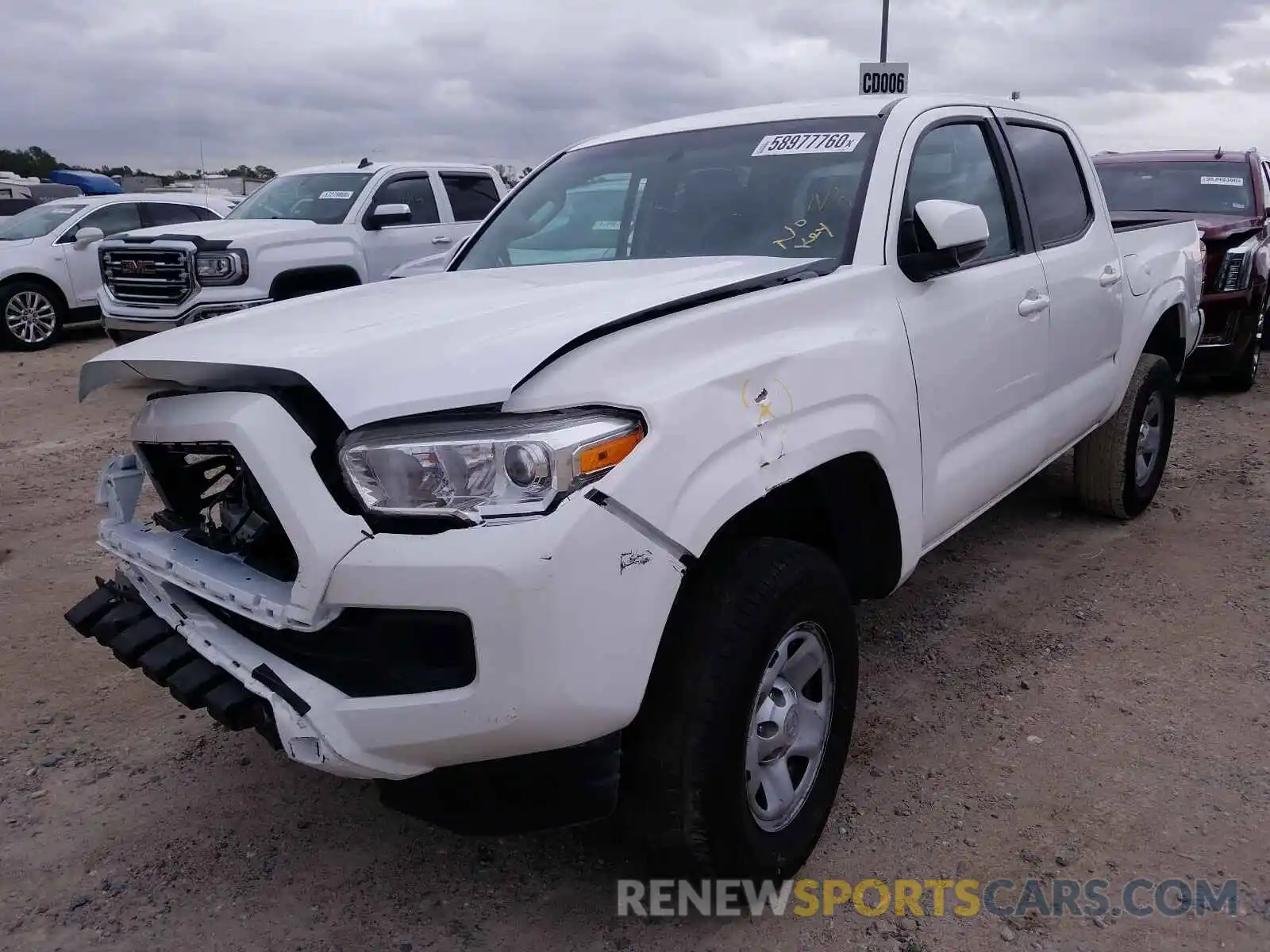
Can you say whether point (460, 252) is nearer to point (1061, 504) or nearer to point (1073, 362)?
point (1073, 362)

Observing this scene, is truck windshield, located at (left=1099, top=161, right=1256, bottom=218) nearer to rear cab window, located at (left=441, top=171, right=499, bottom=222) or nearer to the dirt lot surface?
the dirt lot surface

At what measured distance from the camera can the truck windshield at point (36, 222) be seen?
12.0 meters

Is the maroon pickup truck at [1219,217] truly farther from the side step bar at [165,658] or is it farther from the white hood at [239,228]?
the side step bar at [165,658]

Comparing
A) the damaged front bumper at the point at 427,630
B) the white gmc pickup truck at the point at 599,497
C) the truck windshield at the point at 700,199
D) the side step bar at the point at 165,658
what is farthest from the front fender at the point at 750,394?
the side step bar at the point at 165,658

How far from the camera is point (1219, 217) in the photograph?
8.15m

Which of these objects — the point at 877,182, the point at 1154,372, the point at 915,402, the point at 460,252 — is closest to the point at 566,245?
the point at 460,252

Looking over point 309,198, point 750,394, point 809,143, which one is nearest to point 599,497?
point 750,394

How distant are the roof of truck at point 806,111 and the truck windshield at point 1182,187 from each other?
5447 mm

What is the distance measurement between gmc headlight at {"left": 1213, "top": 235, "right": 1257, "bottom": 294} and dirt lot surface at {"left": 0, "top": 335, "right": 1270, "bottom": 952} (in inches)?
158

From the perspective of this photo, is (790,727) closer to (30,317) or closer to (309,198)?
(309,198)

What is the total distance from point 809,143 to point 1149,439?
2.88 metres

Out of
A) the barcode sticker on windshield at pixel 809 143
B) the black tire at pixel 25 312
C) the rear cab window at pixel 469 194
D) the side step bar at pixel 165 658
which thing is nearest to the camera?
the side step bar at pixel 165 658

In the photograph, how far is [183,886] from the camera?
2.59 metres

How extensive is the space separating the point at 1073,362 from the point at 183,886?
11.4ft
